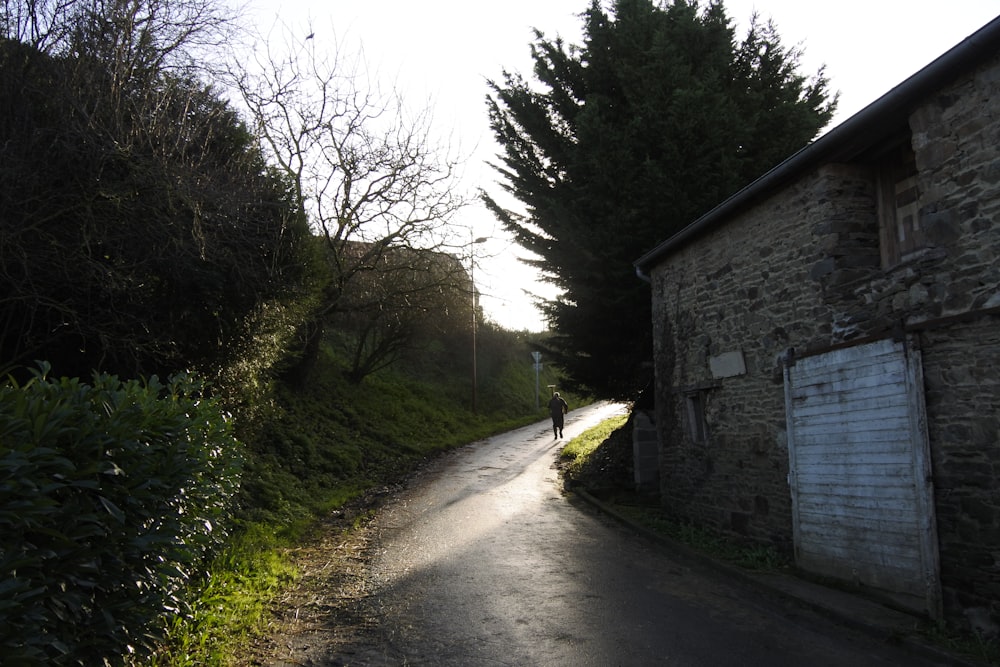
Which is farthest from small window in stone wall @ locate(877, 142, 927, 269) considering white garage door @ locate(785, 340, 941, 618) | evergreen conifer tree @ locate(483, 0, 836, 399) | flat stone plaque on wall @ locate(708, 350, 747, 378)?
evergreen conifer tree @ locate(483, 0, 836, 399)

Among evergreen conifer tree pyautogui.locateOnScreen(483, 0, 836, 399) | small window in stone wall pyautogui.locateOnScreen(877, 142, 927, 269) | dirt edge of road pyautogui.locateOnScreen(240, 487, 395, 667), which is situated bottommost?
dirt edge of road pyautogui.locateOnScreen(240, 487, 395, 667)

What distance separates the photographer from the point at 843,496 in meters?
7.09

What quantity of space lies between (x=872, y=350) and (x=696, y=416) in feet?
13.6

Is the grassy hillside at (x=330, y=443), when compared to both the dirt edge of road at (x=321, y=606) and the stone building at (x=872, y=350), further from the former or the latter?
the stone building at (x=872, y=350)


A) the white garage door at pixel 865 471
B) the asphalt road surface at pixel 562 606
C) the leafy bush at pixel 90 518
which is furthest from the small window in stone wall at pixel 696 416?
the leafy bush at pixel 90 518

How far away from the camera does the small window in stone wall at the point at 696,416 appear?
409 inches

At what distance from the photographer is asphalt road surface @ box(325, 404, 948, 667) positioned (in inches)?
201

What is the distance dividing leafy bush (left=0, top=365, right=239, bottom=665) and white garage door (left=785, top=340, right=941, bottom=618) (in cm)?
614

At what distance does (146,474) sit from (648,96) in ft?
38.4

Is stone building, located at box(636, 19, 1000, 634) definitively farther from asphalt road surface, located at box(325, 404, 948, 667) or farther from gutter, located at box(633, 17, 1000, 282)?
asphalt road surface, located at box(325, 404, 948, 667)

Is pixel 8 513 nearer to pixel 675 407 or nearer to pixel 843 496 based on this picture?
pixel 843 496

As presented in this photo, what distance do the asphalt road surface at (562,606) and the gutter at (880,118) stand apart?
4.70m

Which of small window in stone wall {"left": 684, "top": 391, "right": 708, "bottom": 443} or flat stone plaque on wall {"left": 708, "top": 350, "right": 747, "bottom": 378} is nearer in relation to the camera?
flat stone plaque on wall {"left": 708, "top": 350, "right": 747, "bottom": 378}

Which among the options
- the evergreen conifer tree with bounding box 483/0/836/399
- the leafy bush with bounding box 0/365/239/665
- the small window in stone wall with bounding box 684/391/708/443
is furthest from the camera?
the evergreen conifer tree with bounding box 483/0/836/399
